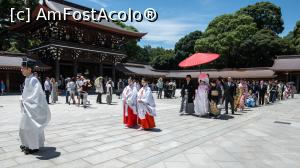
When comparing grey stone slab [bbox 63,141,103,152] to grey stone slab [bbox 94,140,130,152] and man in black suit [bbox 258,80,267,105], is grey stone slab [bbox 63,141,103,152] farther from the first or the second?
man in black suit [bbox 258,80,267,105]

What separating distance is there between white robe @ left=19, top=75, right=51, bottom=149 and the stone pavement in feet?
0.98

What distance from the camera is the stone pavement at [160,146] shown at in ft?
15.2

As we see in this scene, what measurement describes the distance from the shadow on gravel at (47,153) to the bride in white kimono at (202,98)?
→ 6335 millimetres

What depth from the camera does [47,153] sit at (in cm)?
504

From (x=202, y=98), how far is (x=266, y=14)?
4525 cm

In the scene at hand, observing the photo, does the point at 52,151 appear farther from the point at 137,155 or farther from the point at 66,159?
the point at 137,155

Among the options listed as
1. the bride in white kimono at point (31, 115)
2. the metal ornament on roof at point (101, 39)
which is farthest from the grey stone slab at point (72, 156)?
the metal ornament on roof at point (101, 39)

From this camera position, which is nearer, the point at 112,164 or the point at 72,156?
the point at 112,164

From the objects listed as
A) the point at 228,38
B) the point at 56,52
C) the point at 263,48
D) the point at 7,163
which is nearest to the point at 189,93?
the point at 7,163

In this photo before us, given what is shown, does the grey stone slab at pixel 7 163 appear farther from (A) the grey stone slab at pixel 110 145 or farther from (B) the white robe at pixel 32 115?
(A) the grey stone slab at pixel 110 145

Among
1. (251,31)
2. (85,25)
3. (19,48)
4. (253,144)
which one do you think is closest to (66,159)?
(253,144)

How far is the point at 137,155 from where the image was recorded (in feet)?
16.6

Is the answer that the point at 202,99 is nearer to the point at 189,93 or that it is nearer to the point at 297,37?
the point at 189,93

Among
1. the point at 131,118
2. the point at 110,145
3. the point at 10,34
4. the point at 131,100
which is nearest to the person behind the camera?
the point at 110,145
